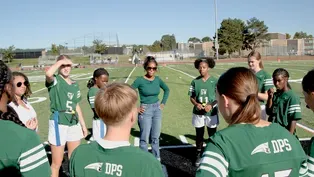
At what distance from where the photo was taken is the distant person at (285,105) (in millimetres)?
4613

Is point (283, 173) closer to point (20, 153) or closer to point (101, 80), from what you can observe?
point (20, 153)

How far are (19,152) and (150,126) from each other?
153 inches

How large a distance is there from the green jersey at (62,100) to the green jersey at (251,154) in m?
3.41

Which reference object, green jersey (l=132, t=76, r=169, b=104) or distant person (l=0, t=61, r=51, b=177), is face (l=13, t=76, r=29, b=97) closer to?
green jersey (l=132, t=76, r=169, b=104)

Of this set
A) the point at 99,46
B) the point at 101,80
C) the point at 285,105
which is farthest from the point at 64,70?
the point at 99,46

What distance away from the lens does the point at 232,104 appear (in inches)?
78.9

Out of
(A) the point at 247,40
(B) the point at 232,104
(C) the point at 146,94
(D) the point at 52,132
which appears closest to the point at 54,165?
(D) the point at 52,132

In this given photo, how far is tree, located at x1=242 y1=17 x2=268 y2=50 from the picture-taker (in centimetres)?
8188

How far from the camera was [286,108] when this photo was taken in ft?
15.4

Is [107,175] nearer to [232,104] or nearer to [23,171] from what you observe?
[23,171]

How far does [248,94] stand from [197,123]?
3.93 meters

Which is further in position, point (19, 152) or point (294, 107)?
point (294, 107)

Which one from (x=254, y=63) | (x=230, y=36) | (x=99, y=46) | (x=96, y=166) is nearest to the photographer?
(x=96, y=166)

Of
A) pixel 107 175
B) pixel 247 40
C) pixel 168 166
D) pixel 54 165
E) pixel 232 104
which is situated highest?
pixel 247 40
